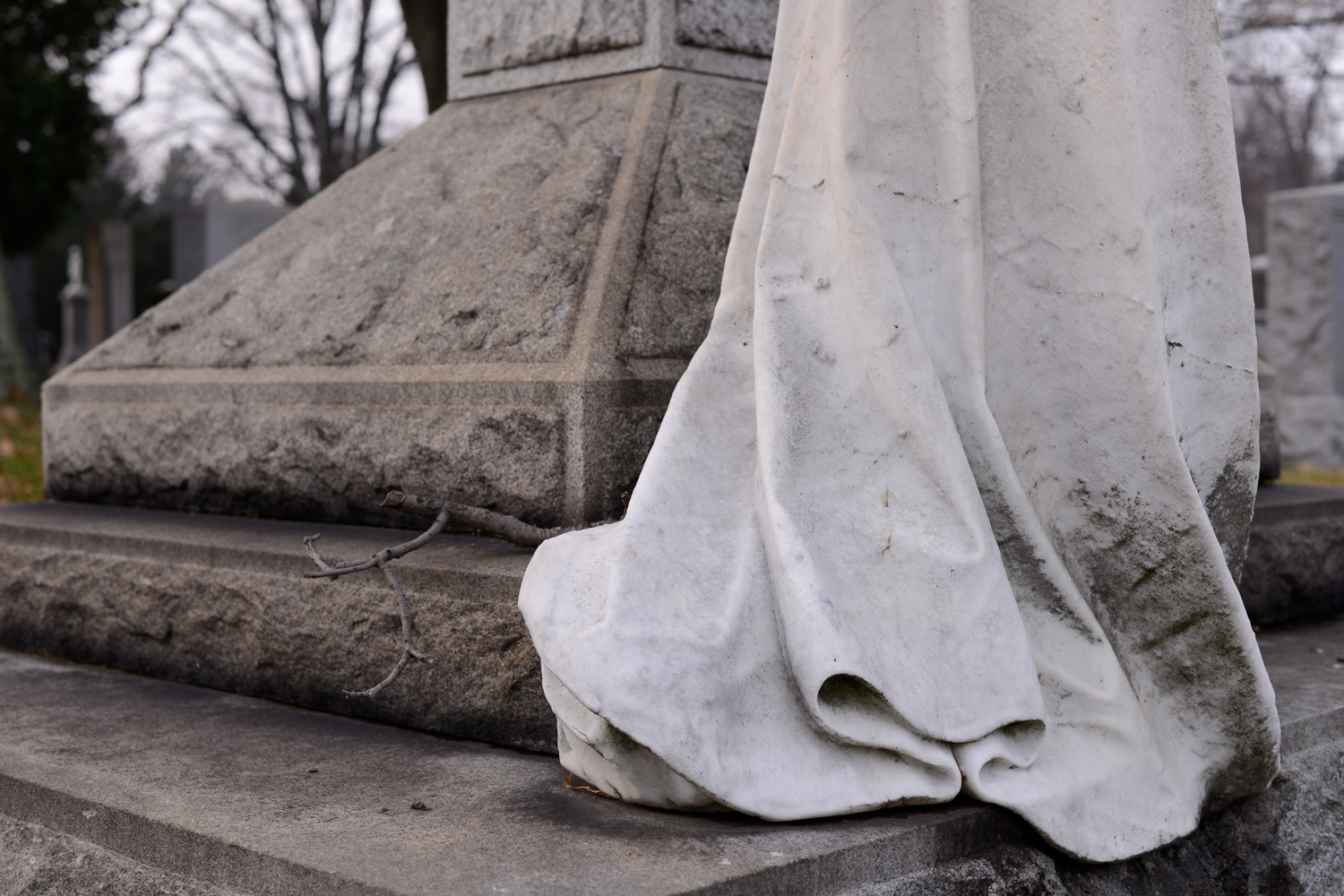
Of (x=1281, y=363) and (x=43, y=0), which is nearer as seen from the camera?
(x=1281, y=363)

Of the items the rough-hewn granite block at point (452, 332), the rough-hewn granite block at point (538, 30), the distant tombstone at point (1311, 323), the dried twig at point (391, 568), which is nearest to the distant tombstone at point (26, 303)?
the distant tombstone at point (1311, 323)

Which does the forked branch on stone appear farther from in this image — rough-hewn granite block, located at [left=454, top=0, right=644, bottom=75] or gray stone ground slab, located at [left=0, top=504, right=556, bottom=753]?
rough-hewn granite block, located at [left=454, top=0, right=644, bottom=75]

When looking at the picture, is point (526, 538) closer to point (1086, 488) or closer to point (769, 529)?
point (769, 529)

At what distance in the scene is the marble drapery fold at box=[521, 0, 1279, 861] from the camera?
1661 mm

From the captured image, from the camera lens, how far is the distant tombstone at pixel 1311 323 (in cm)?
935

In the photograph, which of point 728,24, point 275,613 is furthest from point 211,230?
point 275,613

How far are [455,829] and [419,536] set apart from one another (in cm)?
71

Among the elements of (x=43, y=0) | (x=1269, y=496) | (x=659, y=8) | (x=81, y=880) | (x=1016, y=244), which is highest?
(x=43, y=0)

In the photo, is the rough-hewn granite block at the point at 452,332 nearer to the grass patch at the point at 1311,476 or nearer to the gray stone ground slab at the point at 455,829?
the gray stone ground slab at the point at 455,829

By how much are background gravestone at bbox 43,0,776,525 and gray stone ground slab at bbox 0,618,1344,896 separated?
22.8 inches

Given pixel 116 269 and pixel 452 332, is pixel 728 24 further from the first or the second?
pixel 116 269

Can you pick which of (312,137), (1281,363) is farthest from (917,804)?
(312,137)

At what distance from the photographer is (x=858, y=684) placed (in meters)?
1.68

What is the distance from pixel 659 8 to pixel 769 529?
1645 mm
